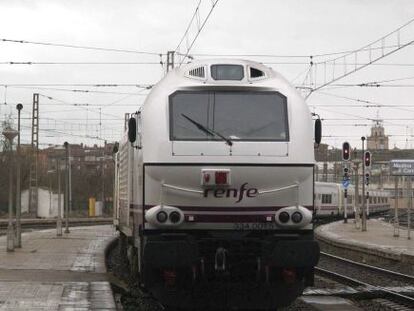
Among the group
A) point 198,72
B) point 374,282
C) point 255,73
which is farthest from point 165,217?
point 374,282

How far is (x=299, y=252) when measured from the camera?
884 centimetres

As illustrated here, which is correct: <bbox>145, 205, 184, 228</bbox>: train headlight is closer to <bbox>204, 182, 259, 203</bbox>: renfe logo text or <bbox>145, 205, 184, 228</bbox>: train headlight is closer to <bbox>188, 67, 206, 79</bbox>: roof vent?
<bbox>204, 182, 259, 203</bbox>: renfe logo text

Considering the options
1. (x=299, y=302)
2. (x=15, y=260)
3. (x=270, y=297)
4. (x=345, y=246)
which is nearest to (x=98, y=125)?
(x=345, y=246)

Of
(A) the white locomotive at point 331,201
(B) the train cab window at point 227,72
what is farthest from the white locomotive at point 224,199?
(A) the white locomotive at point 331,201

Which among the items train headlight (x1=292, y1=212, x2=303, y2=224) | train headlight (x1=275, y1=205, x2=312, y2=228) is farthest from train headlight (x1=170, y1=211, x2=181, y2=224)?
train headlight (x1=292, y1=212, x2=303, y2=224)

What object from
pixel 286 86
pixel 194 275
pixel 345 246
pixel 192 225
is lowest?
pixel 345 246

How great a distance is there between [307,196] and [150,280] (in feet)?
7.52

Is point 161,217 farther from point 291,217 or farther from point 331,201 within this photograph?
point 331,201

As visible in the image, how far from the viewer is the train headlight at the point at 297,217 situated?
905 cm

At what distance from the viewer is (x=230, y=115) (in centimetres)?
935

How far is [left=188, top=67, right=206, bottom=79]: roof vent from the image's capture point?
9.55m

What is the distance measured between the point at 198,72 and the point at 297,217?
237cm

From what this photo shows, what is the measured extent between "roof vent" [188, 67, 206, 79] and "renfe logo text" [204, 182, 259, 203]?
1.60 meters

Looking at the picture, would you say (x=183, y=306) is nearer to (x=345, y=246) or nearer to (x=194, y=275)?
(x=194, y=275)
